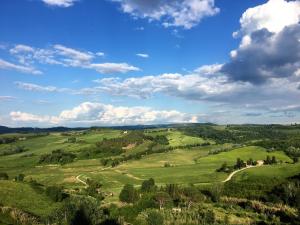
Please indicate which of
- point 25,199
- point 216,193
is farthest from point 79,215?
point 216,193

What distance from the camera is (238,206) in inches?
6038

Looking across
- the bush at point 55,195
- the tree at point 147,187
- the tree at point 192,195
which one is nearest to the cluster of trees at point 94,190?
the bush at point 55,195

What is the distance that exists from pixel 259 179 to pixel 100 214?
102 m

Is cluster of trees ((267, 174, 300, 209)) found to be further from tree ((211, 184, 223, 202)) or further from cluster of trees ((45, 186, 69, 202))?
cluster of trees ((45, 186, 69, 202))

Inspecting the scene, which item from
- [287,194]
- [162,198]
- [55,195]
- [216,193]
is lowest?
[216,193]

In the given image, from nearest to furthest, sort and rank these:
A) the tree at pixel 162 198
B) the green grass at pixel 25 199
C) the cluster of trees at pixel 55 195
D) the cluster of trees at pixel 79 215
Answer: the cluster of trees at pixel 79 215 → the green grass at pixel 25 199 → the tree at pixel 162 198 → the cluster of trees at pixel 55 195

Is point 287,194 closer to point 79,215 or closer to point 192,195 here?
point 192,195

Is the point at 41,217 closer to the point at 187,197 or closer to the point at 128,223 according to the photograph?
the point at 128,223

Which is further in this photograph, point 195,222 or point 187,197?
point 187,197

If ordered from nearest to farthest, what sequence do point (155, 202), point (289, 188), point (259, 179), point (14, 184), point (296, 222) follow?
point (296, 222), point (155, 202), point (289, 188), point (14, 184), point (259, 179)

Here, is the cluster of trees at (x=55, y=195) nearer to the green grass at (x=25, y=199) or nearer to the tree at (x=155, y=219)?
the green grass at (x=25, y=199)

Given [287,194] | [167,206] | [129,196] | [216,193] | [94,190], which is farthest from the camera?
[94,190]

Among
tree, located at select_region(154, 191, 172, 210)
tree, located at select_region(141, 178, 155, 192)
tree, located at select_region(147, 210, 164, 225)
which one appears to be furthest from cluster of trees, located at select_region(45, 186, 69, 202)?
tree, located at select_region(147, 210, 164, 225)

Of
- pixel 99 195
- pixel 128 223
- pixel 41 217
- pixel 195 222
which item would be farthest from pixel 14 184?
pixel 195 222
